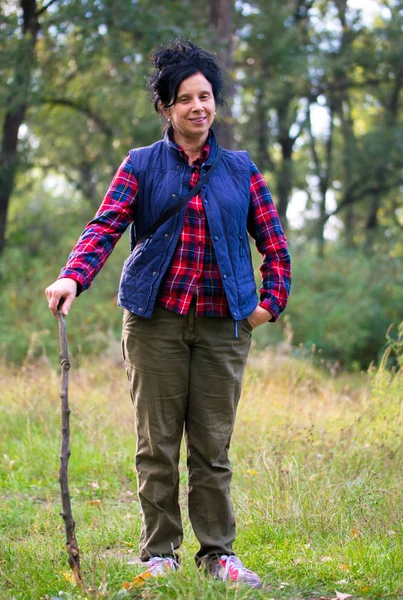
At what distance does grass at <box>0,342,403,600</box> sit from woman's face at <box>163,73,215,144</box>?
184cm

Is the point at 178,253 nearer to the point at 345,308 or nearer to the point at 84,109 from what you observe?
the point at 345,308

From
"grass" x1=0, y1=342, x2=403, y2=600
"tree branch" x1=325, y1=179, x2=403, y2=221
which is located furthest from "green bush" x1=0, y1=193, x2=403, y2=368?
"tree branch" x1=325, y1=179, x2=403, y2=221

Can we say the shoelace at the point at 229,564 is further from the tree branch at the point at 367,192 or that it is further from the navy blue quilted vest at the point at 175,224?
the tree branch at the point at 367,192

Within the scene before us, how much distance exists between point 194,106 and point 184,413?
51.9 inches

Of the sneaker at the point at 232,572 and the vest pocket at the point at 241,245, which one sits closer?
the sneaker at the point at 232,572

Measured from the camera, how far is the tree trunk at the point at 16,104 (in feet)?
41.2

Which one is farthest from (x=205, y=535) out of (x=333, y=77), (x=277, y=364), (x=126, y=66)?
(x=333, y=77)

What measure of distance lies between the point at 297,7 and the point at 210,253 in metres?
20.5

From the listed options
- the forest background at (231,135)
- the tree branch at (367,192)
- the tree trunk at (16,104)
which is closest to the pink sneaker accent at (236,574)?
the forest background at (231,135)

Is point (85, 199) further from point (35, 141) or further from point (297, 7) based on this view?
point (297, 7)

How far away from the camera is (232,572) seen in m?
3.10

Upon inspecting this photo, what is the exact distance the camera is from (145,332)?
3.09m

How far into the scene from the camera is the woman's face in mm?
3111

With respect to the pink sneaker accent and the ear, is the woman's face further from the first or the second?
the pink sneaker accent
